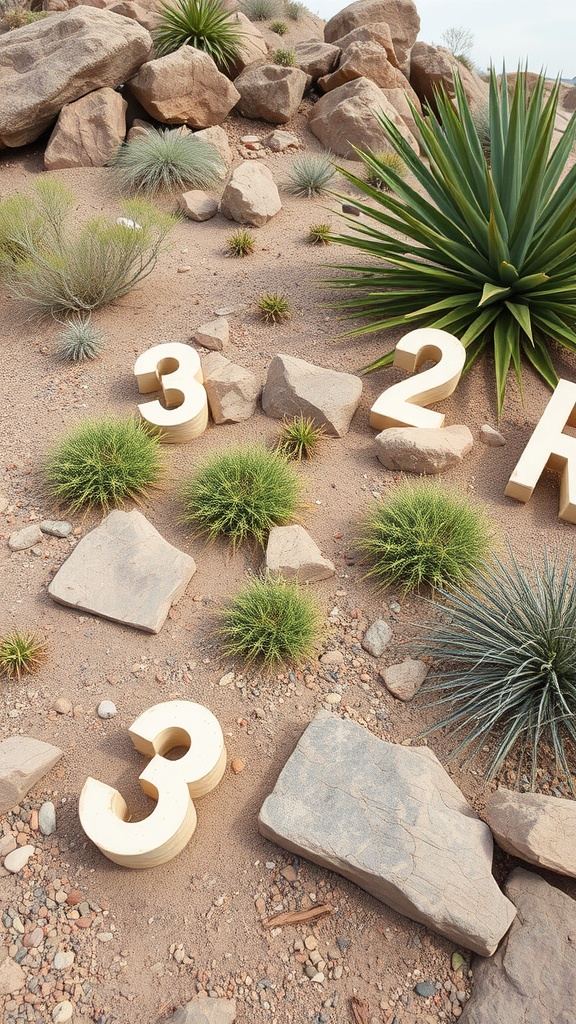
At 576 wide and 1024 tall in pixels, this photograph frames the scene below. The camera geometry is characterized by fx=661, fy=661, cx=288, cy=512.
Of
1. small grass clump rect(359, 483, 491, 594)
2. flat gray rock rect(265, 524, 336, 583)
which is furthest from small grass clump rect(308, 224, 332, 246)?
flat gray rock rect(265, 524, 336, 583)

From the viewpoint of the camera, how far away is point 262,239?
7156 millimetres

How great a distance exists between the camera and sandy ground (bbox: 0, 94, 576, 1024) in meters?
2.36

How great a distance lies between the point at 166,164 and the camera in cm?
770

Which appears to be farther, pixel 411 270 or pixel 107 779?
pixel 411 270

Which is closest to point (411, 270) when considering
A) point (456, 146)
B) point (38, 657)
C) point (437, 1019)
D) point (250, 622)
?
point (456, 146)

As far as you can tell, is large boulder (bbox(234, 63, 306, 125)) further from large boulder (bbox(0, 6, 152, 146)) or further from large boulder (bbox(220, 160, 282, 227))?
large boulder (bbox(220, 160, 282, 227))

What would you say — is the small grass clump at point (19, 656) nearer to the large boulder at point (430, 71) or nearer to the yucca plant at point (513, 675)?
the yucca plant at point (513, 675)

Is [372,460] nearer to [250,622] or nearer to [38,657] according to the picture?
[250,622]

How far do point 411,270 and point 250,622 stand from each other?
3.54 m

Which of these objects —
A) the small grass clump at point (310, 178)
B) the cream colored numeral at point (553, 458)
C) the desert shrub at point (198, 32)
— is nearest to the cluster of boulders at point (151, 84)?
A: the desert shrub at point (198, 32)

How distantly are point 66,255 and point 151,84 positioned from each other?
4067 mm

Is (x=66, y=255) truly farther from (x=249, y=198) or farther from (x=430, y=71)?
(x=430, y=71)

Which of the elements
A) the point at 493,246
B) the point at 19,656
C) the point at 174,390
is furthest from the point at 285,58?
the point at 19,656

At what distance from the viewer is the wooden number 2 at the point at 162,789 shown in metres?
2.51
